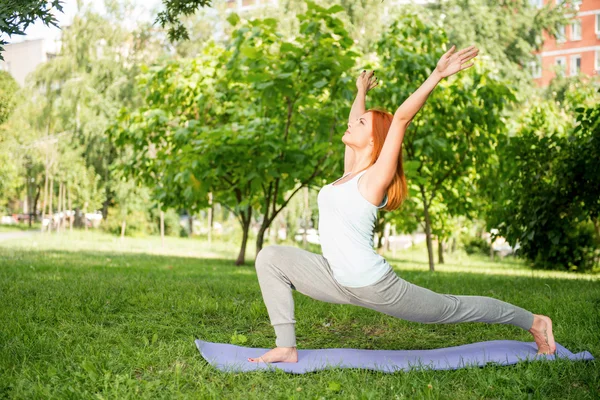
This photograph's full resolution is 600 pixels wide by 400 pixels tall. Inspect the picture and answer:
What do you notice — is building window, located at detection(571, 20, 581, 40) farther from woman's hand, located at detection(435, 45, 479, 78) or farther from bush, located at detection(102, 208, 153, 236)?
woman's hand, located at detection(435, 45, 479, 78)

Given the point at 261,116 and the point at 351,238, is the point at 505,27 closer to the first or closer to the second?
the point at 261,116

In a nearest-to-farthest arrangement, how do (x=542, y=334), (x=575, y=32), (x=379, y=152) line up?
(x=379, y=152) < (x=542, y=334) < (x=575, y=32)

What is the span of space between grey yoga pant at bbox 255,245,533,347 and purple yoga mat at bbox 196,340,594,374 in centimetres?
19

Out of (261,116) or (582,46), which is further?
(582,46)

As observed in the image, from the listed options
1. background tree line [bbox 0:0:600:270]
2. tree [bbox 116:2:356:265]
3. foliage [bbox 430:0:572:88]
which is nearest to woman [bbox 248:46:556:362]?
background tree line [bbox 0:0:600:270]

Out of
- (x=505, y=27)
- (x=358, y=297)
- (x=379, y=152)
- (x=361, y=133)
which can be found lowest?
(x=358, y=297)

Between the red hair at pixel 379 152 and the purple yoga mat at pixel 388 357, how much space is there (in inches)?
35.3

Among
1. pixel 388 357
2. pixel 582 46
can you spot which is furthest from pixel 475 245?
pixel 582 46

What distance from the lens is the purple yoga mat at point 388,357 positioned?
377cm

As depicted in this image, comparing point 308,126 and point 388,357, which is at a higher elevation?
point 308,126

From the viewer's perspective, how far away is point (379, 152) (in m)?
3.78

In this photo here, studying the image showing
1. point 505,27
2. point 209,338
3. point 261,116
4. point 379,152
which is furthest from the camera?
point 505,27

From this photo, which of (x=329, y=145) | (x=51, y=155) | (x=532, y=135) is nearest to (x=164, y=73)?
(x=329, y=145)

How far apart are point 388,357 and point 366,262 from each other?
0.79 metres
